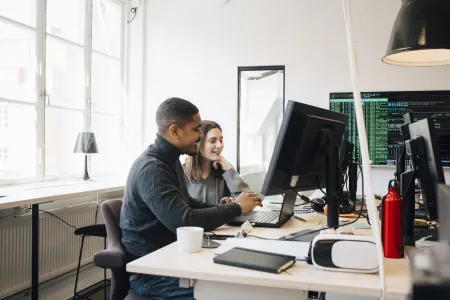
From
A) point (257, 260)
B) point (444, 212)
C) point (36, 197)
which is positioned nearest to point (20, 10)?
point (36, 197)

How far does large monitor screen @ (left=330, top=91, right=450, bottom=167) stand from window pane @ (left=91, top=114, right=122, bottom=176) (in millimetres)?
2233

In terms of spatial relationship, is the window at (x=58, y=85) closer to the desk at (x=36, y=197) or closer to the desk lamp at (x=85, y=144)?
the desk lamp at (x=85, y=144)

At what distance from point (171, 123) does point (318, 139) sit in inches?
23.5

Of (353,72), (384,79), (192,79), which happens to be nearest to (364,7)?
(384,79)

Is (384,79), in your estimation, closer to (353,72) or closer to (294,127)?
(294,127)

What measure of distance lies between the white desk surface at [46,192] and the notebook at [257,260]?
5.01 feet

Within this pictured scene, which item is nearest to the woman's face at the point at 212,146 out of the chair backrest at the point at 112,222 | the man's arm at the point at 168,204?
the chair backrest at the point at 112,222

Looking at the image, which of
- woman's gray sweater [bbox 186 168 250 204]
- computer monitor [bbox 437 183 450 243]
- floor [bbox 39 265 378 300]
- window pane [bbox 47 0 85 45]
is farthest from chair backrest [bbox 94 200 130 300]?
window pane [bbox 47 0 85 45]

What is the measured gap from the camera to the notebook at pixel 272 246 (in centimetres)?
126

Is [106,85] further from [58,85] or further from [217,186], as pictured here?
[217,186]

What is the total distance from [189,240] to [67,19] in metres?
3.10

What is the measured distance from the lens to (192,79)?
4.40 metres

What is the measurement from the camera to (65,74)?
3.64 meters

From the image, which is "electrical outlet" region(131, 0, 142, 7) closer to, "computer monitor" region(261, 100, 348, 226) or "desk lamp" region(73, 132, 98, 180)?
"desk lamp" region(73, 132, 98, 180)
